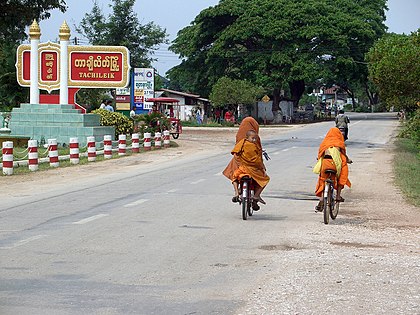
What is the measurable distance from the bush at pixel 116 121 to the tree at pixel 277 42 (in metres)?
30.3

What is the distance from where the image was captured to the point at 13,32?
164 ft

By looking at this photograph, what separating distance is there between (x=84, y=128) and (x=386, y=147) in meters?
13.9

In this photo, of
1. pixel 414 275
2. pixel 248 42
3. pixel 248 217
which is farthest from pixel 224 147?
pixel 248 42

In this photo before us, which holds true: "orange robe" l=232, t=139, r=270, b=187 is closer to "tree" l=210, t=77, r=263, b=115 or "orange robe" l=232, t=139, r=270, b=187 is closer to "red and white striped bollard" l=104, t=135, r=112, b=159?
"red and white striped bollard" l=104, t=135, r=112, b=159

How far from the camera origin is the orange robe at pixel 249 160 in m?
12.5

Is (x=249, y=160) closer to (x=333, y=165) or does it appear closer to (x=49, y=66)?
(x=333, y=165)

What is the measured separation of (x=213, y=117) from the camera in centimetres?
7169

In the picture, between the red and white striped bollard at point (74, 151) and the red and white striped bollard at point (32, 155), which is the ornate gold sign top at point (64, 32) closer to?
the red and white striped bollard at point (74, 151)

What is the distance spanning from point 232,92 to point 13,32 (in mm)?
19301

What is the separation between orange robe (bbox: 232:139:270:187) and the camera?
12508 millimetres

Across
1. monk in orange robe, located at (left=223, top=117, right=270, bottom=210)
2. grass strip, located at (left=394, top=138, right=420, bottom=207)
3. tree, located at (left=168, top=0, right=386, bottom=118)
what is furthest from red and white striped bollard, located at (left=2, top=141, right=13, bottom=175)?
tree, located at (left=168, top=0, right=386, bottom=118)

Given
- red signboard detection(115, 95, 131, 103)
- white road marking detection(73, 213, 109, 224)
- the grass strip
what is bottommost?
the grass strip

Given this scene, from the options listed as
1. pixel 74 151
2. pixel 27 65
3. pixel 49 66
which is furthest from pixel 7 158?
pixel 27 65

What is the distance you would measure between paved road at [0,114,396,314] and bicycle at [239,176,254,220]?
21cm
